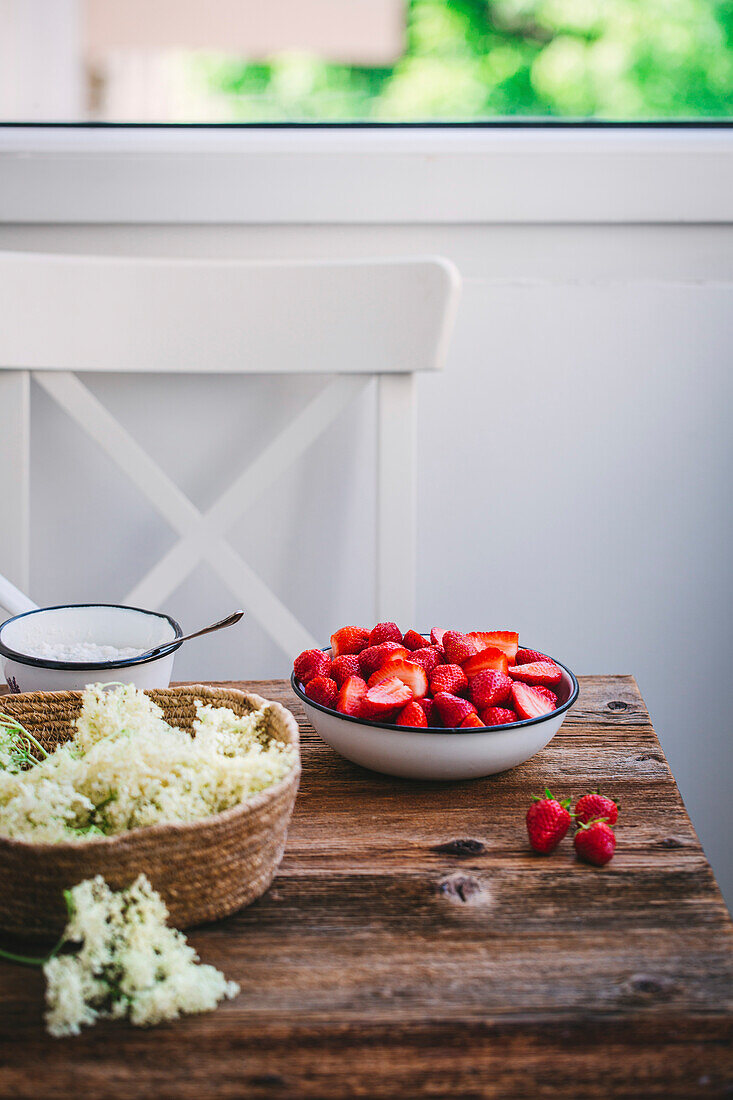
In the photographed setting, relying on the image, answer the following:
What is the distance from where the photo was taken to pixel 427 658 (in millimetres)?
725

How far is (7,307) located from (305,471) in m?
0.46

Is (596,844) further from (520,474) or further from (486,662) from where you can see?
(520,474)

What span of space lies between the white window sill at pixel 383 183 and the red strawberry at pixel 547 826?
0.97 metres

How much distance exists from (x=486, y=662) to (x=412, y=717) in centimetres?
9

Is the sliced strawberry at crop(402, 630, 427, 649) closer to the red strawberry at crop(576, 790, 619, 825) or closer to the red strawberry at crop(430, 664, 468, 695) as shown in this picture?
the red strawberry at crop(430, 664, 468, 695)

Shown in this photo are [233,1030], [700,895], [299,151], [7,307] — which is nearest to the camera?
[233,1030]

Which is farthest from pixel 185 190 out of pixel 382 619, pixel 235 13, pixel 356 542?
pixel 382 619

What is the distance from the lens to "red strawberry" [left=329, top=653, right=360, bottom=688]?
71 cm

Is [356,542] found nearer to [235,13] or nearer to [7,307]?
[7,307]

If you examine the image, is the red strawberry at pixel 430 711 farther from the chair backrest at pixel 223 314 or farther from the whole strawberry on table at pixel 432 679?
the chair backrest at pixel 223 314

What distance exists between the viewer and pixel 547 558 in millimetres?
1458

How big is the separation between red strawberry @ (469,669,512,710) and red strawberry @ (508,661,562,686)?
0.04 meters

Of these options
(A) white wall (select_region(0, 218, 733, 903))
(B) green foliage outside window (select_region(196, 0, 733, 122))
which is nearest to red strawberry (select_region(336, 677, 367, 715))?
(A) white wall (select_region(0, 218, 733, 903))

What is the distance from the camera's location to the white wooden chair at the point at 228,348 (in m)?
1.15
